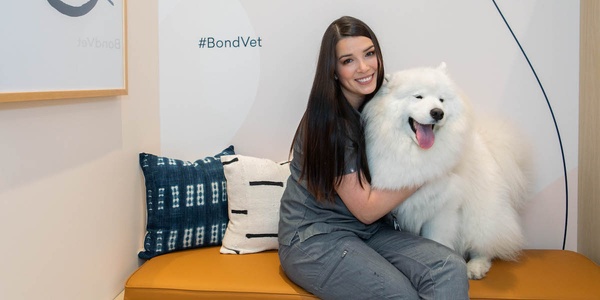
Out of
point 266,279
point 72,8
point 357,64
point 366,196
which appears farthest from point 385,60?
point 72,8

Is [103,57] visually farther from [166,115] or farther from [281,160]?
[281,160]

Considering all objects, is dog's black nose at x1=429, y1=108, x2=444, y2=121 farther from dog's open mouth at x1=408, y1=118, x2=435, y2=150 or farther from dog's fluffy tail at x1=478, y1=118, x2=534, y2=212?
dog's fluffy tail at x1=478, y1=118, x2=534, y2=212

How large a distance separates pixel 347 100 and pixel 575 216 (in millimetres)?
1271

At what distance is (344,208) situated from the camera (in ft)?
5.64

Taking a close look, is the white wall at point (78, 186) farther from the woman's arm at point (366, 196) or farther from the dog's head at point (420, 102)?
the dog's head at point (420, 102)

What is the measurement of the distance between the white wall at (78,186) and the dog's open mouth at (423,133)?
1.13 meters

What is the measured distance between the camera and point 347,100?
1.76 meters

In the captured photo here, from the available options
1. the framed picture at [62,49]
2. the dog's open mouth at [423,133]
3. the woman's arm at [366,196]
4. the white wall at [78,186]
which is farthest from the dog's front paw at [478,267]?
the framed picture at [62,49]

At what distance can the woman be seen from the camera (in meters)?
1.52

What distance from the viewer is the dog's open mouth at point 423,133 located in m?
1.61

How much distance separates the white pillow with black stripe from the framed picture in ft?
1.93

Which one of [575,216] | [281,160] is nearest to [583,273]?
[575,216]

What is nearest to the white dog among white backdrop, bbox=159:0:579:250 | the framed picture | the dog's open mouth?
the dog's open mouth

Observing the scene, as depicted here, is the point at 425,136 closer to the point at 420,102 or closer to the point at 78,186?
the point at 420,102
